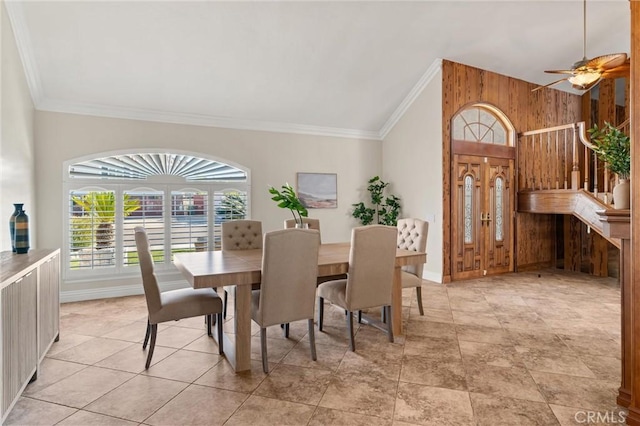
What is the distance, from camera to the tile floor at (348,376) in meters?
2.18

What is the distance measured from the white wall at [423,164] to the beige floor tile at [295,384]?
142 inches

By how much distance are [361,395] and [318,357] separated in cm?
66

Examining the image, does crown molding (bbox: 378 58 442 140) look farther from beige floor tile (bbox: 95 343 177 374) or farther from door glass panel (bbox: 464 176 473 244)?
beige floor tile (bbox: 95 343 177 374)

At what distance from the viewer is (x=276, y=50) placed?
15.1 feet

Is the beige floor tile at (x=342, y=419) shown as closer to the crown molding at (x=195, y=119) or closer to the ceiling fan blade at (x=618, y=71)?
the ceiling fan blade at (x=618, y=71)

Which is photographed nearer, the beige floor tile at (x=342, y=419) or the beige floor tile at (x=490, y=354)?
the beige floor tile at (x=342, y=419)

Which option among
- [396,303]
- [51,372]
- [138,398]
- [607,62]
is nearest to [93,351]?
[51,372]

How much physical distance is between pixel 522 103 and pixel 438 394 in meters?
6.00

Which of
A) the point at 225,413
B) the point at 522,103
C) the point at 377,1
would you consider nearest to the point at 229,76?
the point at 377,1

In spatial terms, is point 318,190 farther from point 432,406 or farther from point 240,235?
point 432,406

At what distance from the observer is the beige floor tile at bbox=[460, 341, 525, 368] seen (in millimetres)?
2885

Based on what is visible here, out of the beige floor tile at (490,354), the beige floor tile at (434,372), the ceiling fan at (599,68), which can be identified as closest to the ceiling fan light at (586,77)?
the ceiling fan at (599,68)

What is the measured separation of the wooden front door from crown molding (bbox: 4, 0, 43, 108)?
18.6 feet

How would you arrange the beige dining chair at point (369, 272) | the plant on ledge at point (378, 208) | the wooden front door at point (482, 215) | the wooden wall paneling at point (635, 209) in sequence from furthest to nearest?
the plant on ledge at point (378, 208)
the wooden front door at point (482, 215)
the beige dining chair at point (369, 272)
the wooden wall paneling at point (635, 209)
